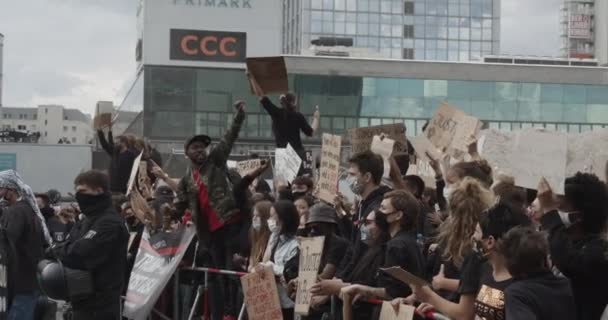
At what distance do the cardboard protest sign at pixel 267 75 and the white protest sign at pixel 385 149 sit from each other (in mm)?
2217

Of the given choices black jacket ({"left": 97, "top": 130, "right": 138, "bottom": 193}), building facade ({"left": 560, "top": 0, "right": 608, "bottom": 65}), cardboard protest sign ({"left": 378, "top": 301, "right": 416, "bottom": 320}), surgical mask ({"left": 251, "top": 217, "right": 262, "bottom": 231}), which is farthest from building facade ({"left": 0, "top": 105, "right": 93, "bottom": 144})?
cardboard protest sign ({"left": 378, "top": 301, "right": 416, "bottom": 320})

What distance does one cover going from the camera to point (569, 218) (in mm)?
5984

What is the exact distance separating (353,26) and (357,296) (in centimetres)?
14848

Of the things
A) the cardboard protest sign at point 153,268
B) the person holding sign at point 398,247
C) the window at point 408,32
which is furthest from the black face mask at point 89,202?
the window at point 408,32

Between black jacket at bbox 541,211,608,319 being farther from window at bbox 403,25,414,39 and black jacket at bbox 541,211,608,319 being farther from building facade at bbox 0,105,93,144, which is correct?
building facade at bbox 0,105,93,144

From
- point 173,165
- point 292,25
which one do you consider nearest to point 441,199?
point 173,165

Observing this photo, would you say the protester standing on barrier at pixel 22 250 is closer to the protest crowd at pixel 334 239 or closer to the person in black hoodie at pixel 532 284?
the protest crowd at pixel 334 239

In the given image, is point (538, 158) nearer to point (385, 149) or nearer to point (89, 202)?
point (385, 149)

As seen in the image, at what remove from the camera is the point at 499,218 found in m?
5.72

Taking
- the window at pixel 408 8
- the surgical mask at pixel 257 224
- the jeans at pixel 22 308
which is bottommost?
the jeans at pixel 22 308

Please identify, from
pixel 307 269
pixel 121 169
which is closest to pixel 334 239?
pixel 307 269

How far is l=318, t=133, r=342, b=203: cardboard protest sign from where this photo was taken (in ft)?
32.4

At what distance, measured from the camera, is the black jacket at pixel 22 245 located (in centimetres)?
990

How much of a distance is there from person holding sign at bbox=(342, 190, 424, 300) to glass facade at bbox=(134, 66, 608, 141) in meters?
37.3
